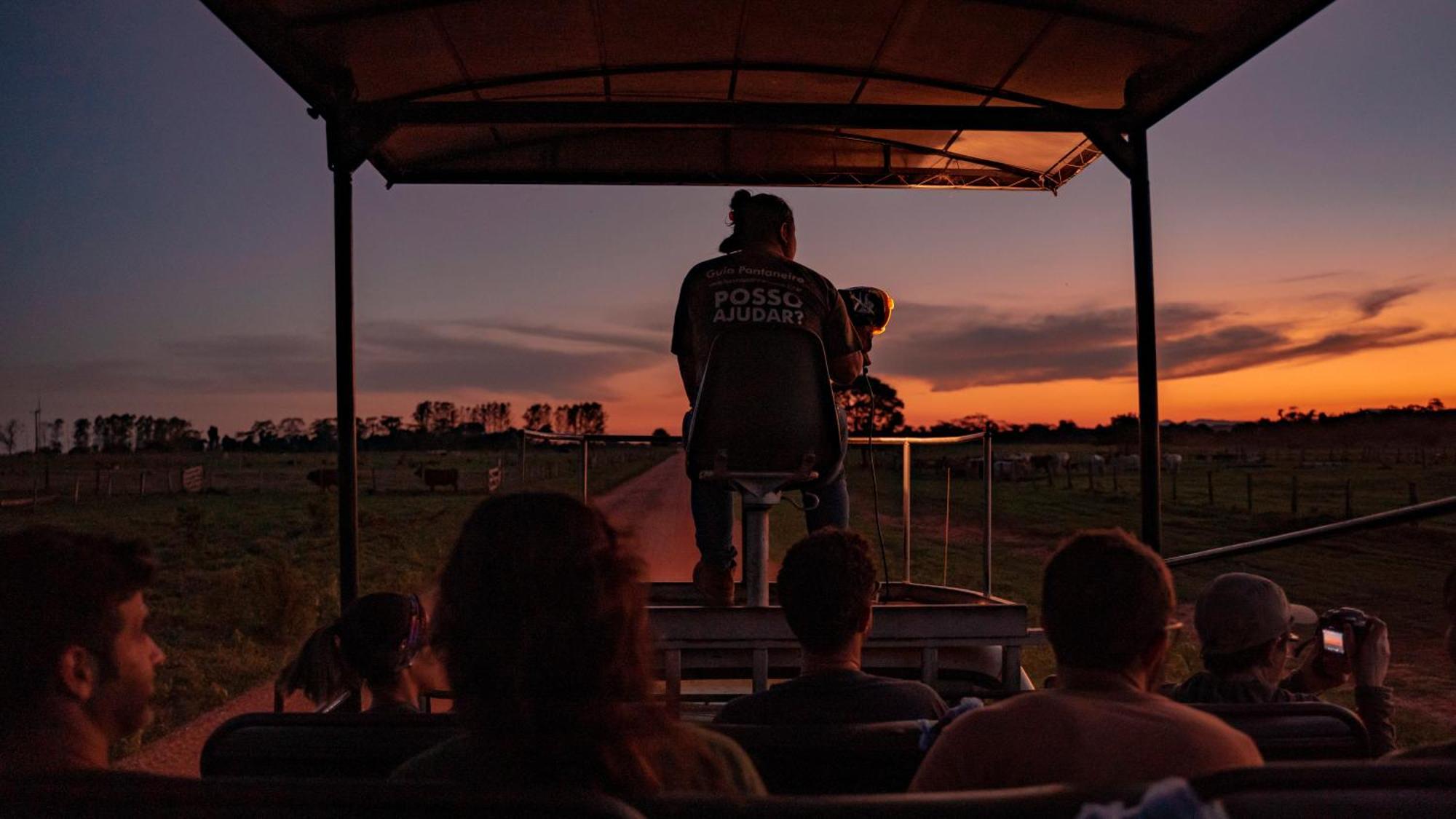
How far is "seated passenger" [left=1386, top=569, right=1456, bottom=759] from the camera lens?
1443 mm

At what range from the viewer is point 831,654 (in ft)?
7.48

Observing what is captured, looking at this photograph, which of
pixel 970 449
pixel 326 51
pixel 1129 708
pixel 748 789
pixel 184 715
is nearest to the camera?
pixel 748 789

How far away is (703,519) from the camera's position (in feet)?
12.9

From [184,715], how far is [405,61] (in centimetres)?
602

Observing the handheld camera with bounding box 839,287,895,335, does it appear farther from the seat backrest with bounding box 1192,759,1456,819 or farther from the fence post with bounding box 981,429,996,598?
the seat backrest with bounding box 1192,759,1456,819

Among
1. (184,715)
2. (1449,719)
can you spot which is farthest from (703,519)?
(1449,719)

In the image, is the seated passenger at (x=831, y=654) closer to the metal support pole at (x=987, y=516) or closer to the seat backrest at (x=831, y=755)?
the seat backrest at (x=831, y=755)

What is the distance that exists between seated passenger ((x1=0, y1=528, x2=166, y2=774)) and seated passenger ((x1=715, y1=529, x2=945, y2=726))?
3.43 feet

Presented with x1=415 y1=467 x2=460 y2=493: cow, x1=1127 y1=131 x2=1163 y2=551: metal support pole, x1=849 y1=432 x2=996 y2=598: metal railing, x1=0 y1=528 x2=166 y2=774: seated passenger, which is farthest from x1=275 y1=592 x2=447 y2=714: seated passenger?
x1=415 y1=467 x2=460 y2=493: cow

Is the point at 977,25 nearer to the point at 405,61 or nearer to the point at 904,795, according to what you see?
the point at 405,61

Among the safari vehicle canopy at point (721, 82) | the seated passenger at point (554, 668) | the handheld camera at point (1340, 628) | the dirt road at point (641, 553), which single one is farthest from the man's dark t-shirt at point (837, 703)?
the safari vehicle canopy at point (721, 82)

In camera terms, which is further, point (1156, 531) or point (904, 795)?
point (1156, 531)

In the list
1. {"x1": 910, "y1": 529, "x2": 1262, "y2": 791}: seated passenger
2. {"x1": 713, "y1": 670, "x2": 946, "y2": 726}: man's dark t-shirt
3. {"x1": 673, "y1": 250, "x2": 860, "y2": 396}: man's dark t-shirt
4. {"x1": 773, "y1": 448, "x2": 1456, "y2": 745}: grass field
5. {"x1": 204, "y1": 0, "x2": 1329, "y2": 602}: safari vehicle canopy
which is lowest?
{"x1": 773, "y1": 448, "x2": 1456, "y2": 745}: grass field

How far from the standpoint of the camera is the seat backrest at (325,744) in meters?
1.62
